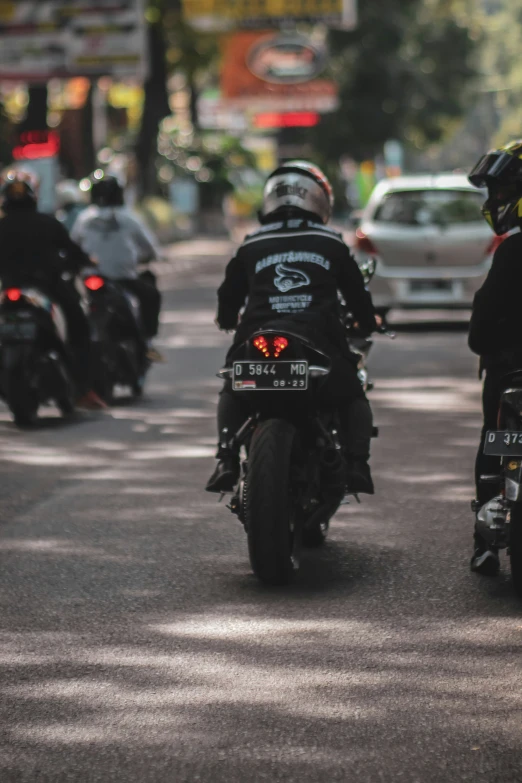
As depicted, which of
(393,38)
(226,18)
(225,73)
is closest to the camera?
(226,18)

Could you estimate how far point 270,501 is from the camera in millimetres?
6945

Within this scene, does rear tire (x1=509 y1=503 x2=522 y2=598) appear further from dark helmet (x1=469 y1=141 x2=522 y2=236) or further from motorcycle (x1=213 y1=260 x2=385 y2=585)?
dark helmet (x1=469 y1=141 x2=522 y2=236)

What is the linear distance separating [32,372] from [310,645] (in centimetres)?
658

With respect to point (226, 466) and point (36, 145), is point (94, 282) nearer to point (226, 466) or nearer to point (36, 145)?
point (226, 466)

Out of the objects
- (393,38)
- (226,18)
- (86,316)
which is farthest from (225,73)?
(86,316)

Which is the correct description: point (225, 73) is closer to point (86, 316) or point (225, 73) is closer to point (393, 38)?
point (393, 38)

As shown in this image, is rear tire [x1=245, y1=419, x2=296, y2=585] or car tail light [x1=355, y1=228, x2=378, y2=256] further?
car tail light [x1=355, y1=228, x2=378, y2=256]

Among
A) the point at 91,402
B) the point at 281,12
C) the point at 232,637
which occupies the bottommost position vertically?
the point at 232,637

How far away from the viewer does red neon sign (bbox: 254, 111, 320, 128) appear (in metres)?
69.0

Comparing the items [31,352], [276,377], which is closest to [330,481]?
[276,377]

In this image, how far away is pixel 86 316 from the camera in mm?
13078

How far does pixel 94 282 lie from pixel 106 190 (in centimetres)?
75

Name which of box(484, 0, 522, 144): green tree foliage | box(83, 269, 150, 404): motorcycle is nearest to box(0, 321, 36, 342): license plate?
box(83, 269, 150, 404): motorcycle

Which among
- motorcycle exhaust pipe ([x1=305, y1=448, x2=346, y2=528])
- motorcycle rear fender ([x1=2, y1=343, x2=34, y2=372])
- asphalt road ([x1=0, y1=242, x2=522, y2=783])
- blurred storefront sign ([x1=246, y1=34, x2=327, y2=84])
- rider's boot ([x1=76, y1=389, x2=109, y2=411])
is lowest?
asphalt road ([x1=0, y1=242, x2=522, y2=783])
